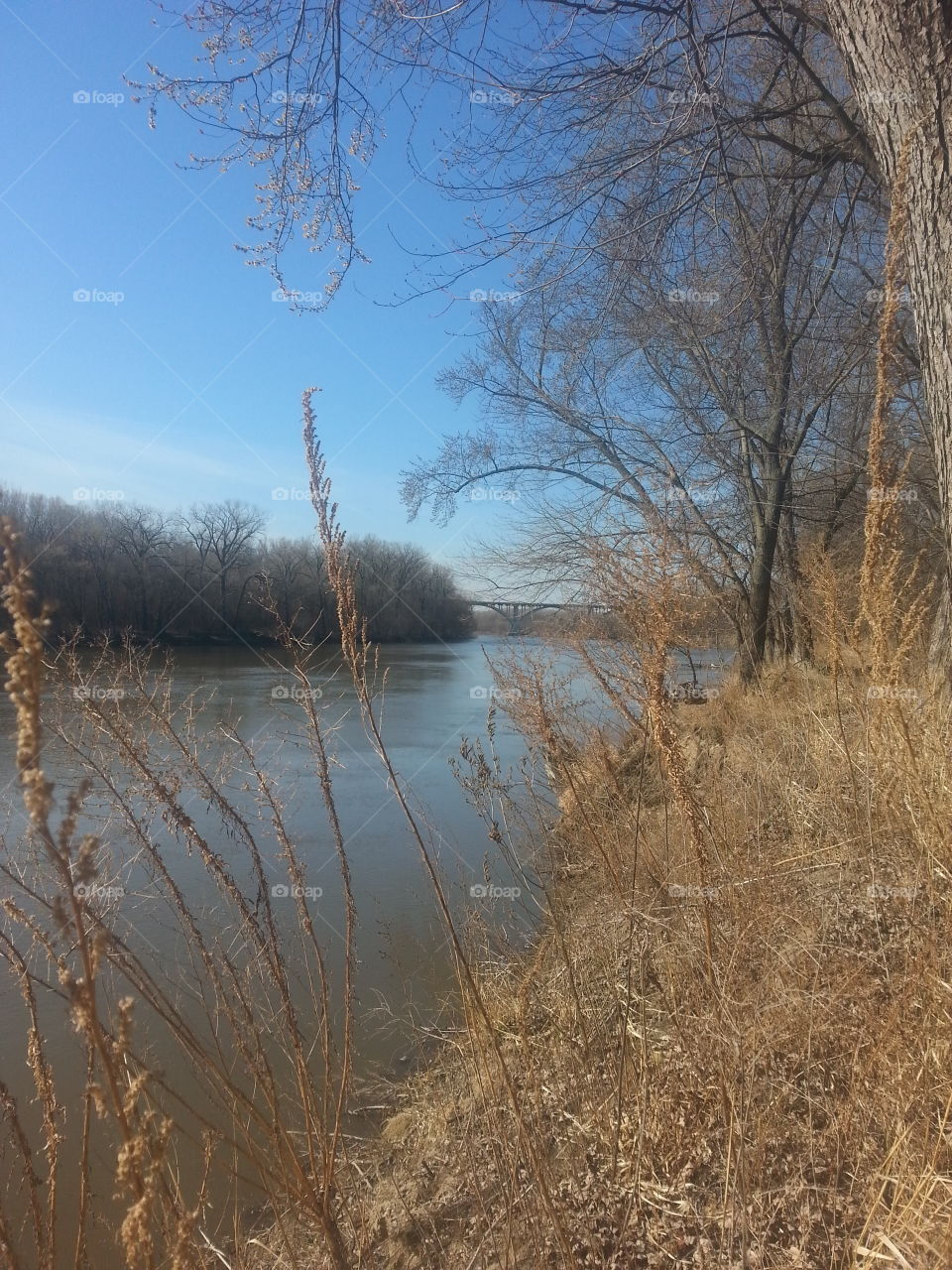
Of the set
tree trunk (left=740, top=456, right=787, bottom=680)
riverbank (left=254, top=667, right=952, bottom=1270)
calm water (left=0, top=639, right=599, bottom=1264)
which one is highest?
tree trunk (left=740, top=456, right=787, bottom=680)

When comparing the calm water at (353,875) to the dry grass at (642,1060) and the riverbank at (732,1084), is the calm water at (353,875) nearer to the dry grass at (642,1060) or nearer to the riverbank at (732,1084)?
the dry grass at (642,1060)

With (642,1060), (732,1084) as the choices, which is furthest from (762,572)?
(732,1084)

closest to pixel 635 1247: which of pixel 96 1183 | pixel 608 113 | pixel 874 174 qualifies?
pixel 96 1183

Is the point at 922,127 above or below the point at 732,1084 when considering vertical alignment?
above

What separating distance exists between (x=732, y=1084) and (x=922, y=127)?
329 centimetres

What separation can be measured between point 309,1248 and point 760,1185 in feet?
5.05

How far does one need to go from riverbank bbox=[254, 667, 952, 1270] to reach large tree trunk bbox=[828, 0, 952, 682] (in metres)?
1.22

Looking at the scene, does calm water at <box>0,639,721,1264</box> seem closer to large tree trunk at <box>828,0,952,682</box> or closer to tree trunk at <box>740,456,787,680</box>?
large tree trunk at <box>828,0,952,682</box>

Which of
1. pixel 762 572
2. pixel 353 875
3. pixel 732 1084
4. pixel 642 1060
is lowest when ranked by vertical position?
pixel 353 875

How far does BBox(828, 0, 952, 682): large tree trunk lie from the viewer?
9.36 feet

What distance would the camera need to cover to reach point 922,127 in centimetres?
291

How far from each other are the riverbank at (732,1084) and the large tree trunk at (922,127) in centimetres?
122

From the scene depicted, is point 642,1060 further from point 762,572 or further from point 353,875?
point 762,572

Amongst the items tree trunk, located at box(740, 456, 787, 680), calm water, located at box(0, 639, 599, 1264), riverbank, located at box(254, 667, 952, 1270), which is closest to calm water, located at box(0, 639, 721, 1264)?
calm water, located at box(0, 639, 599, 1264)
